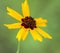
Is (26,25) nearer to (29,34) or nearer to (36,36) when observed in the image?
(36,36)

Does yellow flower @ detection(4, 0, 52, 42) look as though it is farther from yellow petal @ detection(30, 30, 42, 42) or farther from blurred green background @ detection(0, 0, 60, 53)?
blurred green background @ detection(0, 0, 60, 53)

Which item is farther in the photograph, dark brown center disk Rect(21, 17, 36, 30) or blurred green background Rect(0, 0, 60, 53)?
blurred green background Rect(0, 0, 60, 53)

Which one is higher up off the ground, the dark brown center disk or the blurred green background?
the blurred green background

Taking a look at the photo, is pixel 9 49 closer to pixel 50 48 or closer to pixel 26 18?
pixel 50 48

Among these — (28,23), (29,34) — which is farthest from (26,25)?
(29,34)

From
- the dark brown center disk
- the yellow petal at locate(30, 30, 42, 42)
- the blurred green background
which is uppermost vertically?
the blurred green background

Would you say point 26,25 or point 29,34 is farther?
point 29,34

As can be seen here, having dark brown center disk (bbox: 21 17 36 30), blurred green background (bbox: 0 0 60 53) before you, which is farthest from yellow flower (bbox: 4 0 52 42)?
blurred green background (bbox: 0 0 60 53)

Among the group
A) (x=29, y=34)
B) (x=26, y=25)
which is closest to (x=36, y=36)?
(x=26, y=25)

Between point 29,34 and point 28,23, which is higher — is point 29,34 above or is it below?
above

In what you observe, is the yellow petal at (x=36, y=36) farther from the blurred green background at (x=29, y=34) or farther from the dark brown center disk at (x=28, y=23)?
the blurred green background at (x=29, y=34)
